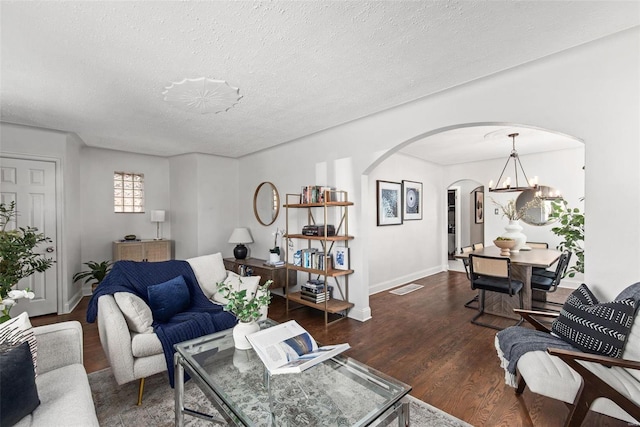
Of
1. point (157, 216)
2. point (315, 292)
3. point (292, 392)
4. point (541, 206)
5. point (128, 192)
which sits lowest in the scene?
point (315, 292)

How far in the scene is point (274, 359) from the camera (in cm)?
157

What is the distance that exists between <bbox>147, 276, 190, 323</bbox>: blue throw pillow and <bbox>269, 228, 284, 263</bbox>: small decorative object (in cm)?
182

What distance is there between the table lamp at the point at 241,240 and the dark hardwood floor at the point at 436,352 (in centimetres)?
97

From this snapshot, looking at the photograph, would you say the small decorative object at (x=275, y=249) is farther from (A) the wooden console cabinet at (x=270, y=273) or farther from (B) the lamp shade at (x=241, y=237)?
(B) the lamp shade at (x=241, y=237)

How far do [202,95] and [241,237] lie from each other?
2802mm

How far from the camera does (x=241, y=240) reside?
5.02 meters

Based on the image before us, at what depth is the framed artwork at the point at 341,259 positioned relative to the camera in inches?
143

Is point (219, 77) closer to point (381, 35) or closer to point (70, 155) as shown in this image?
point (381, 35)

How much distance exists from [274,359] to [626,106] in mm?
2655

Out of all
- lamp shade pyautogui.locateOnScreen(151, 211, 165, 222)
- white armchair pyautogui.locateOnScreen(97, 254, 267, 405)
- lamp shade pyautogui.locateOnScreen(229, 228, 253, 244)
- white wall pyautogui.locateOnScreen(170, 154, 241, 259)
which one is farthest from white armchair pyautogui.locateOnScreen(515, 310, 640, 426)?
lamp shade pyautogui.locateOnScreen(151, 211, 165, 222)

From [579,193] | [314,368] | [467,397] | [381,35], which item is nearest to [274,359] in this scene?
[314,368]

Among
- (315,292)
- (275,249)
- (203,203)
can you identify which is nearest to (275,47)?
(315,292)

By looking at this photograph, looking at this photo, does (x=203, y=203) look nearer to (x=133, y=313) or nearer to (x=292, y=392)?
(x=133, y=313)

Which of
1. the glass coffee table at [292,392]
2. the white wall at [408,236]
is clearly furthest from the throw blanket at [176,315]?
the white wall at [408,236]
